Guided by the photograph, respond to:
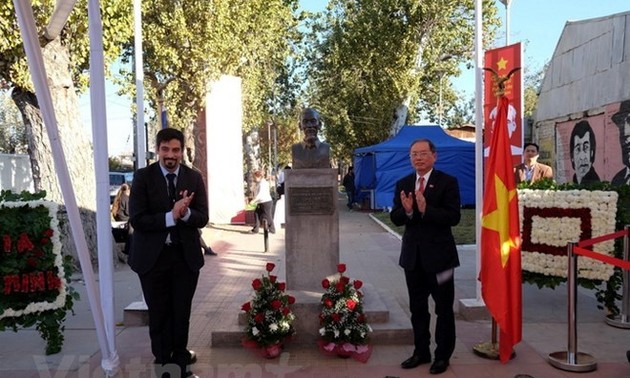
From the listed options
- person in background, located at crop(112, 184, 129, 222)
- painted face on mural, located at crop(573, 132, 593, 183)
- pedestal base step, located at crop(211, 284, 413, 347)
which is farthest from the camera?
painted face on mural, located at crop(573, 132, 593, 183)

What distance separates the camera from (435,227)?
446cm

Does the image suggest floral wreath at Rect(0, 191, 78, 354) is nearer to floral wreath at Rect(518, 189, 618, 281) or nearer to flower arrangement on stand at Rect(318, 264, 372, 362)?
flower arrangement on stand at Rect(318, 264, 372, 362)

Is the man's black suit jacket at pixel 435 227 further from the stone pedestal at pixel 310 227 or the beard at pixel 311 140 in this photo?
the beard at pixel 311 140

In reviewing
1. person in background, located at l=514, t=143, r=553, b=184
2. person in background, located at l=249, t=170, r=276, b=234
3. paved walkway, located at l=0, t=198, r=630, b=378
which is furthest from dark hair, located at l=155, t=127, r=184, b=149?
person in background, located at l=249, t=170, r=276, b=234

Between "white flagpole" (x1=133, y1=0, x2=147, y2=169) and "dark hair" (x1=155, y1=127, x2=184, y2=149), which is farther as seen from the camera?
"white flagpole" (x1=133, y1=0, x2=147, y2=169)

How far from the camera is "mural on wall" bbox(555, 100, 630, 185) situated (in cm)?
1212

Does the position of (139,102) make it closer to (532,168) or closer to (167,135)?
(167,135)

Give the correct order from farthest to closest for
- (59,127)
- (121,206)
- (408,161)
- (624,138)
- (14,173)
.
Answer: (408,161) → (14,173) → (624,138) → (121,206) → (59,127)

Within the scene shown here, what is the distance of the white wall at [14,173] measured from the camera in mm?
15406

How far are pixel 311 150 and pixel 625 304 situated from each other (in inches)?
152

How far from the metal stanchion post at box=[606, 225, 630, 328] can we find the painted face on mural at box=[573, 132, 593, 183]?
8.72 metres

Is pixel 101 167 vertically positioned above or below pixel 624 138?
below

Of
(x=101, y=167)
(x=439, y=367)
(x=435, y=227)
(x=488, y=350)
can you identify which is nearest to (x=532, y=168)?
(x=488, y=350)

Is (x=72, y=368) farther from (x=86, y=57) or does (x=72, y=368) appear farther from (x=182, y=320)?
(x=86, y=57)
